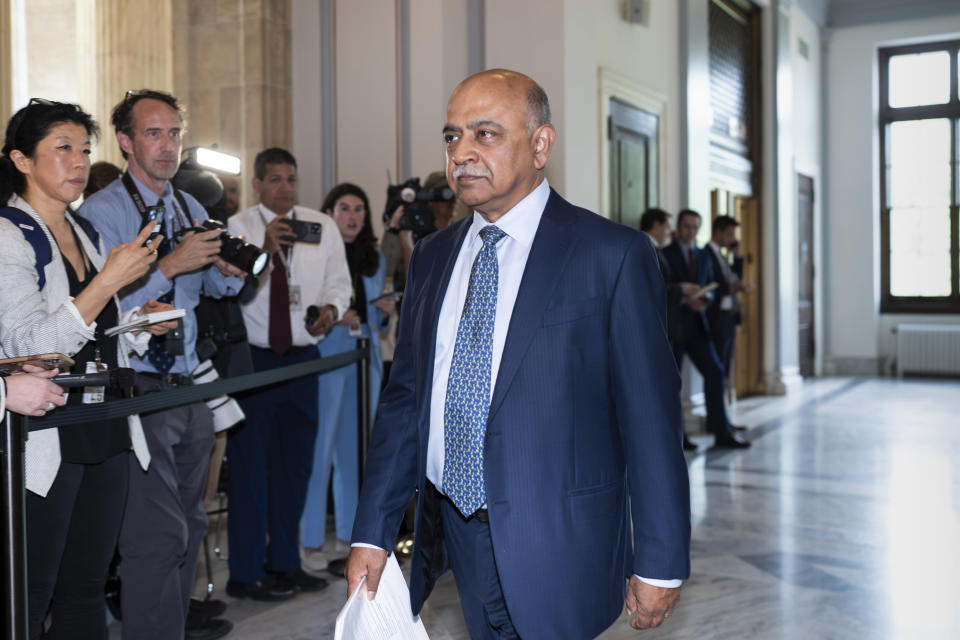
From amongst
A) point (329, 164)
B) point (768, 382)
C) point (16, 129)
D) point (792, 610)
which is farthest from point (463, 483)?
point (768, 382)

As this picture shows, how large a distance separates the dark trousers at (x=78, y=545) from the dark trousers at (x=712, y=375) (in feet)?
18.0

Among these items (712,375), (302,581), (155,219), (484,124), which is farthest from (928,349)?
(484,124)

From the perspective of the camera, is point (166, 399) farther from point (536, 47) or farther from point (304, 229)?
point (536, 47)

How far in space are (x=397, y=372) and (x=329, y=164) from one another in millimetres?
4284

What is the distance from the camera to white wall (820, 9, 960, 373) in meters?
13.1

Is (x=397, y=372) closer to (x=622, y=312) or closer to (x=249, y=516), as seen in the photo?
(x=622, y=312)

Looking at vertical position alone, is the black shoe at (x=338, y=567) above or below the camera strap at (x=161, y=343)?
below

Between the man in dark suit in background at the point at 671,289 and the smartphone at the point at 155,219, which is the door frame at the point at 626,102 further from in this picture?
the smartphone at the point at 155,219

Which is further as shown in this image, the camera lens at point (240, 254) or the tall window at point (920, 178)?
the tall window at point (920, 178)

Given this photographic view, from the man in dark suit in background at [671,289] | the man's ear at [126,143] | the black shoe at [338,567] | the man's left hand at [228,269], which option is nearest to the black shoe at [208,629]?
the black shoe at [338,567]

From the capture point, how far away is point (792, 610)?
3.63 metres

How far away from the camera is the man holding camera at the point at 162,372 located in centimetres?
259

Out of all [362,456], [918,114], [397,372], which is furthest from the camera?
[918,114]

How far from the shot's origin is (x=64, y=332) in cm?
221
